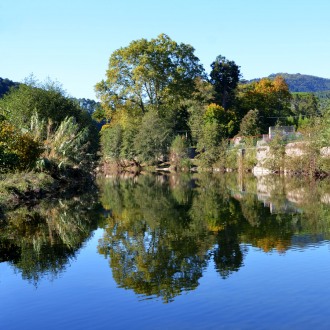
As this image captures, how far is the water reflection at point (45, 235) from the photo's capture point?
44.8 feet

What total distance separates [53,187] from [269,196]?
1323 cm

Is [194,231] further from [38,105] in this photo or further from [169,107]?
[169,107]

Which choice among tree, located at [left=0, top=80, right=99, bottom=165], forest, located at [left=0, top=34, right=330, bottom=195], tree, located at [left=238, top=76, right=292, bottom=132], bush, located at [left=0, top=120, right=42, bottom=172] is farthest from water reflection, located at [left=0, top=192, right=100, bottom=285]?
tree, located at [left=238, top=76, right=292, bottom=132]

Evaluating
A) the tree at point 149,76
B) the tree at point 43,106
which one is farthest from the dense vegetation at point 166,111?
the tree at point 43,106

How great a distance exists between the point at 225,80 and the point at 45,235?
57625 mm

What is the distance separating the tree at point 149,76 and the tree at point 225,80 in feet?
25.8

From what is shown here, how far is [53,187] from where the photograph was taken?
32031 mm

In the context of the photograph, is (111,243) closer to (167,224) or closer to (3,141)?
(167,224)

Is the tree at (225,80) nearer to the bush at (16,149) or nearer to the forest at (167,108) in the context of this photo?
the forest at (167,108)

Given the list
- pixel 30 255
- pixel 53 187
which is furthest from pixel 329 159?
pixel 30 255

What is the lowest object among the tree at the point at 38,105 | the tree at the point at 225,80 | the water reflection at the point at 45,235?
the water reflection at the point at 45,235

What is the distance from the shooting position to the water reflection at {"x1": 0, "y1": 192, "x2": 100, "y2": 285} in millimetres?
13648

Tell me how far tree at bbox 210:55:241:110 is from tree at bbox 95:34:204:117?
787cm

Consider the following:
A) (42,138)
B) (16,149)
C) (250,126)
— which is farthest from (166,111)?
(16,149)
